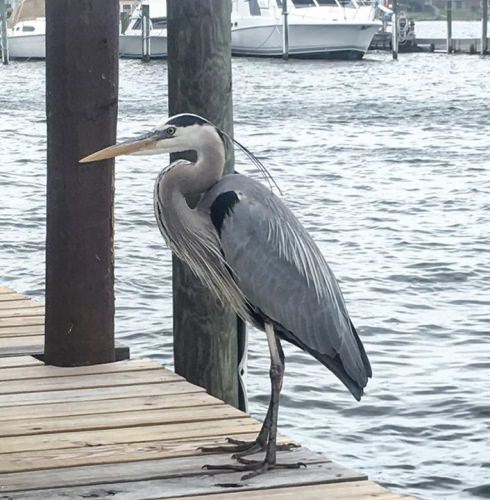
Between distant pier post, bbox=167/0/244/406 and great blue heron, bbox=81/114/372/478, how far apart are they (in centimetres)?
108

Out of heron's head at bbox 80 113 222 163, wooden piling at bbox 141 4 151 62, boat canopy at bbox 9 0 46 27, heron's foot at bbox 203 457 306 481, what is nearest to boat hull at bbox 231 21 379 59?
wooden piling at bbox 141 4 151 62

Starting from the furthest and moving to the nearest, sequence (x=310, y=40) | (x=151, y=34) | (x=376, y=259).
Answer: (x=151, y=34) < (x=310, y=40) < (x=376, y=259)

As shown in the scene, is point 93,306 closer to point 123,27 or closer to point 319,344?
point 319,344

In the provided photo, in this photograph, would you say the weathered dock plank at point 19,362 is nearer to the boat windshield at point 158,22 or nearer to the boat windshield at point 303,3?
the boat windshield at point 303,3

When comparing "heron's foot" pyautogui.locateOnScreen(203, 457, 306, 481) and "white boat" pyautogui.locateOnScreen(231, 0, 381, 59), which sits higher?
"white boat" pyautogui.locateOnScreen(231, 0, 381, 59)

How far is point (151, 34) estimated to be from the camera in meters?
57.3

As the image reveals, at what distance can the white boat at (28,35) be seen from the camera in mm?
58188

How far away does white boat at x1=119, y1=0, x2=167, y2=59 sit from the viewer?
2265 inches

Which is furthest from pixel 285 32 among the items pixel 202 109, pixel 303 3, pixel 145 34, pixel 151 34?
pixel 202 109

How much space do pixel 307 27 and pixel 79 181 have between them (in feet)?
162

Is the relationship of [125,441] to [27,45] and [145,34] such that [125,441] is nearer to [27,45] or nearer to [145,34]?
[145,34]

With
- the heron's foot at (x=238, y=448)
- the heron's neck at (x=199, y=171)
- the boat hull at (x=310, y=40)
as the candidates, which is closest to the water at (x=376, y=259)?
the heron's foot at (x=238, y=448)

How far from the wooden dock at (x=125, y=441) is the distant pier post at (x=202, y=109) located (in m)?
0.27

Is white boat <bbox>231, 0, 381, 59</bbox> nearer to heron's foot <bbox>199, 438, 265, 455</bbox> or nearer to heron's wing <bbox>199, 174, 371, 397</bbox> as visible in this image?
heron's wing <bbox>199, 174, 371, 397</bbox>
